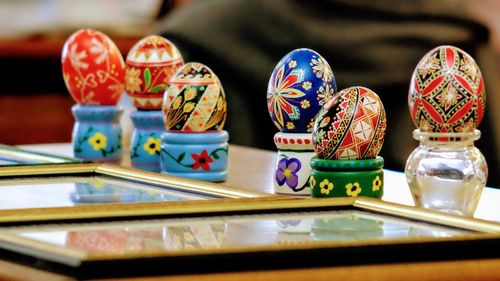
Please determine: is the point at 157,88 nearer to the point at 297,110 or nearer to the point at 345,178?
the point at 297,110

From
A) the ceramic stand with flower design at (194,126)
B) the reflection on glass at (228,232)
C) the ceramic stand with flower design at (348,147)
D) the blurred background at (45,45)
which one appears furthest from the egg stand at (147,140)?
the blurred background at (45,45)

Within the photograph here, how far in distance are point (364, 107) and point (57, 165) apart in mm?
411

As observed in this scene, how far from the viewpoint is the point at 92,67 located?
153 cm

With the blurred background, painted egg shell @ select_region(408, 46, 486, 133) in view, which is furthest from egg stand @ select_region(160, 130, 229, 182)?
the blurred background

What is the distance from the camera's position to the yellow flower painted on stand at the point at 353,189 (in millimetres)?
1063

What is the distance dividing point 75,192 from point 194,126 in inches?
9.1

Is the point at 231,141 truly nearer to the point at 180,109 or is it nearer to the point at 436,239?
the point at 180,109

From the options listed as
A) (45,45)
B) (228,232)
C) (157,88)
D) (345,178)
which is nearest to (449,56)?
(345,178)

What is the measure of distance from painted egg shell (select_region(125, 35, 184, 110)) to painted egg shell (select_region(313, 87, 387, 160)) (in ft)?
1.37

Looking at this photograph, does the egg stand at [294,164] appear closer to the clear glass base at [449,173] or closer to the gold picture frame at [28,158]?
the clear glass base at [449,173]

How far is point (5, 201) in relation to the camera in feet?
3.50

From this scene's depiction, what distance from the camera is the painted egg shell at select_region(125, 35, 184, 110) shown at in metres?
1.47

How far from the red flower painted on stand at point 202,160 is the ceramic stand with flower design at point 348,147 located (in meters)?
0.26

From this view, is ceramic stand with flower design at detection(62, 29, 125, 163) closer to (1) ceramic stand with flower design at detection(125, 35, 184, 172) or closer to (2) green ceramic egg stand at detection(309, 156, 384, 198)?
(1) ceramic stand with flower design at detection(125, 35, 184, 172)
